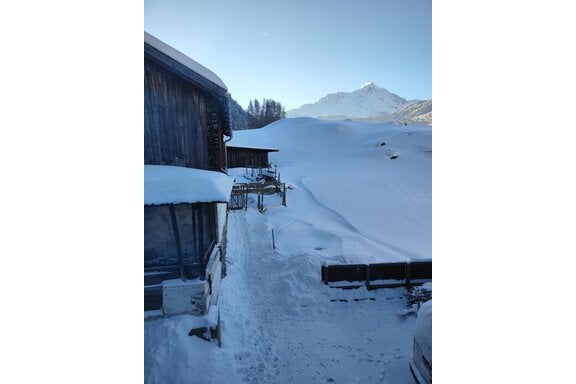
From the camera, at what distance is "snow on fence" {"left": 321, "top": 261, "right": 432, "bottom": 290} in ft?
29.1

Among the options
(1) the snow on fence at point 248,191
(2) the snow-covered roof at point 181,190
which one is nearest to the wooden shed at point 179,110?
A: (2) the snow-covered roof at point 181,190

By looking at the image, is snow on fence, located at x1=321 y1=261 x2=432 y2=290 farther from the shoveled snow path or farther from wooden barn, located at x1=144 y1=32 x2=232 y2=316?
wooden barn, located at x1=144 y1=32 x2=232 y2=316

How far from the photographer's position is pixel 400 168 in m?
34.3

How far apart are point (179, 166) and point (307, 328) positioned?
230 inches

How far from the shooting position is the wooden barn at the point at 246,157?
114 feet

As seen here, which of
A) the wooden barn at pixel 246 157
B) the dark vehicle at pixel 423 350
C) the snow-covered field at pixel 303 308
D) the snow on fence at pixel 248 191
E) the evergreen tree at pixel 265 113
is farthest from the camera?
the evergreen tree at pixel 265 113

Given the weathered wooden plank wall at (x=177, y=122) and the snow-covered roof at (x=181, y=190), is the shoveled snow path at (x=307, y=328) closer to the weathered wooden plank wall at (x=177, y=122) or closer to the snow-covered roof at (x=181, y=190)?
the snow-covered roof at (x=181, y=190)

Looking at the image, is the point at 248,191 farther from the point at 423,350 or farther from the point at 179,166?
the point at 423,350

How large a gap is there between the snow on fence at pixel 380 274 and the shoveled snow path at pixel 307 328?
347 millimetres

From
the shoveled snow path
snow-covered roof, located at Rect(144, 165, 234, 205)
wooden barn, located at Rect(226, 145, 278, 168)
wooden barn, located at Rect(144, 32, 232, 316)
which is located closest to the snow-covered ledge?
wooden barn, located at Rect(144, 32, 232, 316)
